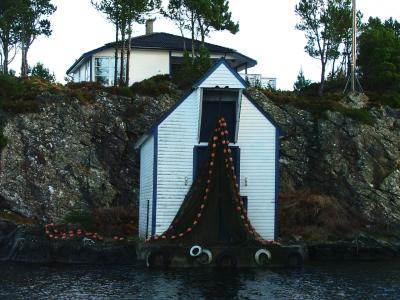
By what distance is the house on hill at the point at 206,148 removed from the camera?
35000mm

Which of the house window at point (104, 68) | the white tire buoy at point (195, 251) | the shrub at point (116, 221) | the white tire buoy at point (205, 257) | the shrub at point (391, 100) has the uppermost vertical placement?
the house window at point (104, 68)

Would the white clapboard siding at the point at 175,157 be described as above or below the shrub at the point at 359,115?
below

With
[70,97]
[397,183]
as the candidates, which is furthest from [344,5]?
[70,97]

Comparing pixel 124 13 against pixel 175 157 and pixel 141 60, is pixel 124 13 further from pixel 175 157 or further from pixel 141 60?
pixel 175 157

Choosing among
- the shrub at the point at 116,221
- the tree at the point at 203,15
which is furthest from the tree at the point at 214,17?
the shrub at the point at 116,221

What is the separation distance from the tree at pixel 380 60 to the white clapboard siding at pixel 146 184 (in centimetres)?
2523

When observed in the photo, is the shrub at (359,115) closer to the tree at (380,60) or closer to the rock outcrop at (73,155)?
the tree at (380,60)

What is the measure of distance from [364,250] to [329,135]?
12.0 meters

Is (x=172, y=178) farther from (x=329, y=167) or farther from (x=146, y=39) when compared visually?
(x=146, y=39)

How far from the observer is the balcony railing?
5781 cm

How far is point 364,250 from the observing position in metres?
39.9

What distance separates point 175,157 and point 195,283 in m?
9.13

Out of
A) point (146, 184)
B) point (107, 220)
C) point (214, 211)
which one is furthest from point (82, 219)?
point (214, 211)

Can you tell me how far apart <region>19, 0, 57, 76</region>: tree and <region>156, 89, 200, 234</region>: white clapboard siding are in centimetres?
3215
